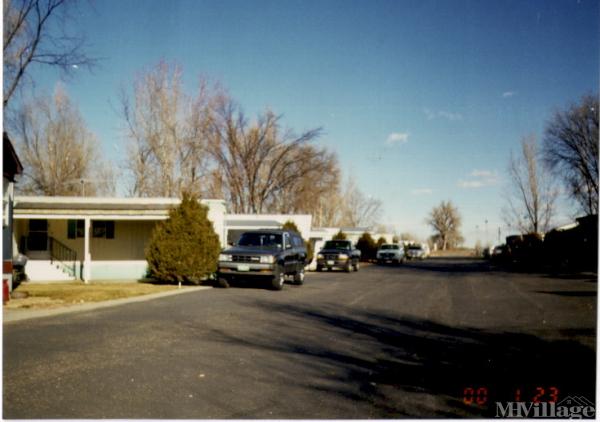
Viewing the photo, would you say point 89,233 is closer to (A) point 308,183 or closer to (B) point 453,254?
(A) point 308,183

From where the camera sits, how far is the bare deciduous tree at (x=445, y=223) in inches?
4648

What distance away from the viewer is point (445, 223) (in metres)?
119

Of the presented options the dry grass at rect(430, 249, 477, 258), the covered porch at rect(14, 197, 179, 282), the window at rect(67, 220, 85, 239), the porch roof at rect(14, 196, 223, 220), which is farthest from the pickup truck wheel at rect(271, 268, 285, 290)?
the dry grass at rect(430, 249, 477, 258)

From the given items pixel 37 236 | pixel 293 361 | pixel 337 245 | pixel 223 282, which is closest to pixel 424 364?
pixel 293 361

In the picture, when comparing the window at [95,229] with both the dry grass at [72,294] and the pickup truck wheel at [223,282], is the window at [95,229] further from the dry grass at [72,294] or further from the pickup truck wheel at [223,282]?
the pickup truck wheel at [223,282]

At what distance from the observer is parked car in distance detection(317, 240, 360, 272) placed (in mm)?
29016

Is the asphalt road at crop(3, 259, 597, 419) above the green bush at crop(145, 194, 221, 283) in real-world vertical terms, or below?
below

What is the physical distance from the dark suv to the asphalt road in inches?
165

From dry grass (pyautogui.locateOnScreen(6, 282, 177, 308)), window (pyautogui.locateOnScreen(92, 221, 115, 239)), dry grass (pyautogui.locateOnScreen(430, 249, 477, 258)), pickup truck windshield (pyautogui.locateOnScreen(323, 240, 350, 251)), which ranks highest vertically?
window (pyautogui.locateOnScreen(92, 221, 115, 239))

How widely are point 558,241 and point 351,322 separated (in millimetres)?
27067

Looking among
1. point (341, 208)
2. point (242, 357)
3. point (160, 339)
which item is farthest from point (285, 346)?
point (341, 208)

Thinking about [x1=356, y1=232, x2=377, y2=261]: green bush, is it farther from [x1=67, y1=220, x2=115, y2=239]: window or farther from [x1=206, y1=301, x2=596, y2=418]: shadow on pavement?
[x1=206, y1=301, x2=596, y2=418]: shadow on pavement

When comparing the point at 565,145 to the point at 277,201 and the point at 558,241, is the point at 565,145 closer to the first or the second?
the point at 558,241

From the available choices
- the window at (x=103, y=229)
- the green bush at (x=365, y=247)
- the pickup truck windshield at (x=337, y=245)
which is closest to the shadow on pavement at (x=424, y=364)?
the window at (x=103, y=229)
